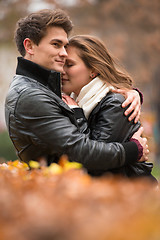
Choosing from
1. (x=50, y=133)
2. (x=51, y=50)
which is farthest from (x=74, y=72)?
(x=50, y=133)

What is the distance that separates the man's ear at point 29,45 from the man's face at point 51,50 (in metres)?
0.03

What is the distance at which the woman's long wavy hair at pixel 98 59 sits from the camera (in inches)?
135

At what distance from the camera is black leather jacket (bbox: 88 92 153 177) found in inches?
115

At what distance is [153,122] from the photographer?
15.2m

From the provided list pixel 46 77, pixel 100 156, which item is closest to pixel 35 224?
pixel 100 156

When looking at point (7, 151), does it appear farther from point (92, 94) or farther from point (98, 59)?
point (92, 94)

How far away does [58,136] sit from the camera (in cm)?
258

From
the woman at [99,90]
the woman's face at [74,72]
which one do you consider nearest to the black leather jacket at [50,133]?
the woman at [99,90]

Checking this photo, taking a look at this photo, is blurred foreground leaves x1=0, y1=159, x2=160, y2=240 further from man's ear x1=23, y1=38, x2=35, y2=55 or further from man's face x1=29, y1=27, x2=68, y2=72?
man's ear x1=23, y1=38, x2=35, y2=55

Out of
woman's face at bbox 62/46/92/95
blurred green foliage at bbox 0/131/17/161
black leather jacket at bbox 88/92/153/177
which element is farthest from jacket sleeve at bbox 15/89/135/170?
blurred green foliage at bbox 0/131/17/161

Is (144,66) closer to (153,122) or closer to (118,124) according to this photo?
(153,122)

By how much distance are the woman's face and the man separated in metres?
0.20

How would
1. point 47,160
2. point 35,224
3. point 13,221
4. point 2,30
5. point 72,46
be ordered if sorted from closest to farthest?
point 35,224 → point 13,221 → point 47,160 → point 72,46 → point 2,30

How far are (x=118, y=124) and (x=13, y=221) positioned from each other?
5.84 ft
